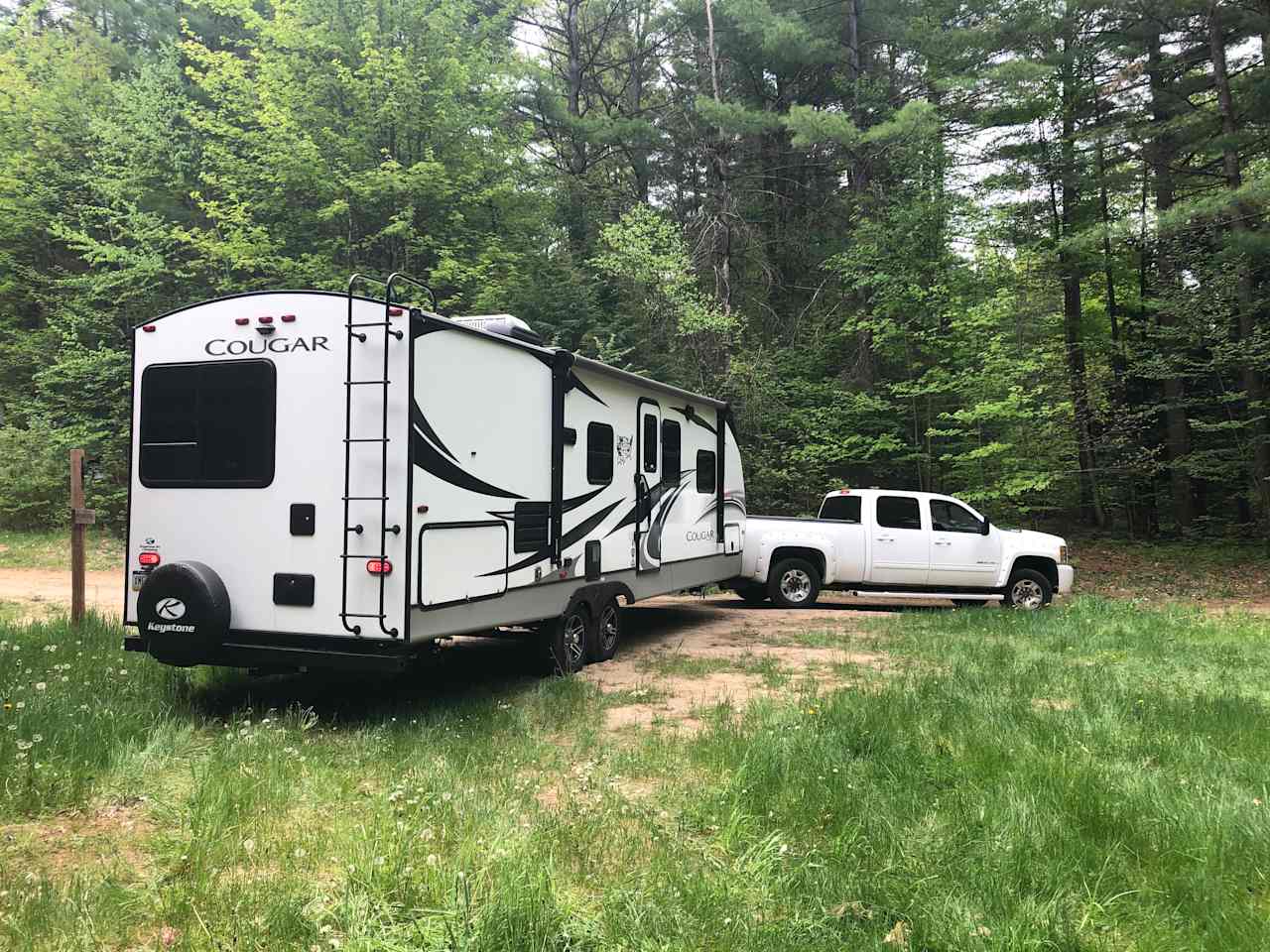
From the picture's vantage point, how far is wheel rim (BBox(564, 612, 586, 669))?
25.7 feet

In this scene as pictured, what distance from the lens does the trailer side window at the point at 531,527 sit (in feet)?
22.4

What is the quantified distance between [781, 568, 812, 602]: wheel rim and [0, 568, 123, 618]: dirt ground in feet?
30.0

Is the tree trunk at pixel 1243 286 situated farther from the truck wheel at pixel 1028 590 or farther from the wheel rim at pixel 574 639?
the wheel rim at pixel 574 639

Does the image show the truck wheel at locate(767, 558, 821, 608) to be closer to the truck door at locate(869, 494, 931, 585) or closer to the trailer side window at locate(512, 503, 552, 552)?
the truck door at locate(869, 494, 931, 585)

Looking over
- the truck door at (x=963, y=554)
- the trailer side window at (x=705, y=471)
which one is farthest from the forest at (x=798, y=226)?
the trailer side window at (x=705, y=471)

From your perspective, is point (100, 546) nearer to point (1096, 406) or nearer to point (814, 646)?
point (814, 646)

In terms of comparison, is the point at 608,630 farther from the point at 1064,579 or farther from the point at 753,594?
the point at 1064,579

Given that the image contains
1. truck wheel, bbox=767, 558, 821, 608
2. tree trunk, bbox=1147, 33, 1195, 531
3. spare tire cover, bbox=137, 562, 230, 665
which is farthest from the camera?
tree trunk, bbox=1147, 33, 1195, 531

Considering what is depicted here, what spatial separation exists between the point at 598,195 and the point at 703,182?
3141mm

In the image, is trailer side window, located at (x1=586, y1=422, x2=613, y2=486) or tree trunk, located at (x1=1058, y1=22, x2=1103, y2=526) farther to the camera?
tree trunk, located at (x1=1058, y1=22, x2=1103, y2=526)

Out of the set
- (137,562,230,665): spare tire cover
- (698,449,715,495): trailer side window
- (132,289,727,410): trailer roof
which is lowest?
(137,562,230,665): spare tire cover

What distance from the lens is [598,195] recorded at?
873 inches

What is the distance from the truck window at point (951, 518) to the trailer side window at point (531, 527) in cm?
779

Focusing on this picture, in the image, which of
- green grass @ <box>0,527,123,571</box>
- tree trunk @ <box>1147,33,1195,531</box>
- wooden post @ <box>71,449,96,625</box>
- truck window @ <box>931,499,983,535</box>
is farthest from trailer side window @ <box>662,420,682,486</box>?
tree trunk @ <box>1147,33,1195,531</box>
